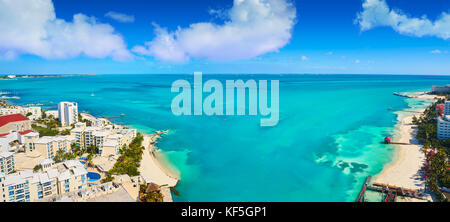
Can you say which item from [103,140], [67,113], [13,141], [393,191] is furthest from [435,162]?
[67,113]

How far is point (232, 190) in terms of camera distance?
11188 millimetres

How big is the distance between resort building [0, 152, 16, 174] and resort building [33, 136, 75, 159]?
141 centimetres

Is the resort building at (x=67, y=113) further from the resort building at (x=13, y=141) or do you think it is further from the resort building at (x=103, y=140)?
the resort building at (x=103, y=140)

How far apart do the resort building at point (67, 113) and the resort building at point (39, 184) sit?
12257 mm

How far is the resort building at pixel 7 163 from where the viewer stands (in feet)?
36.1

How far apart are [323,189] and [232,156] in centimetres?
533

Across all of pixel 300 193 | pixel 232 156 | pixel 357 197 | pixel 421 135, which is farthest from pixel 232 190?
pixel 421 135

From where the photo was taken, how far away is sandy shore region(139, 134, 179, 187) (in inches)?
454

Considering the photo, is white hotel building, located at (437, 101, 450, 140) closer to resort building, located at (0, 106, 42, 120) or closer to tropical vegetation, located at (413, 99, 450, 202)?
tropical vegetation, located at (413, 99, 450, 202)

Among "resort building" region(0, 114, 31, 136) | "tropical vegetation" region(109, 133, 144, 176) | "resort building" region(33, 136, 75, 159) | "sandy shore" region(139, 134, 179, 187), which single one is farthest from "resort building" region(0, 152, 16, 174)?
"resort building" region(0, 114, 31, 136)

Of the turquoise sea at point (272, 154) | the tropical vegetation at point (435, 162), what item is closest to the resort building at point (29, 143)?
the turquoise sea at point (272, 154)

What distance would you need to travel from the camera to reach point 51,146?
13.3m

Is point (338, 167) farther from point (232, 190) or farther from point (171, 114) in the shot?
point (171, 114)

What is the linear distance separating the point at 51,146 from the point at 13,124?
6.48m
